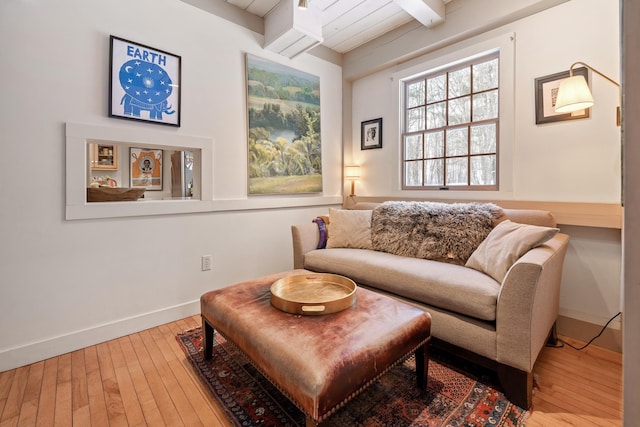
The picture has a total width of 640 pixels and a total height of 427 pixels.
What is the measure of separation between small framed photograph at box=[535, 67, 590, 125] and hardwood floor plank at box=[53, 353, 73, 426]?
3306 mm

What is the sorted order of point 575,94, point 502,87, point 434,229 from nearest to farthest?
point 575,94 → point 434,229 → point 502,87

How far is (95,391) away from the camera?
1.55 m

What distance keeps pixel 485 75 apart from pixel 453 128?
485 millimetres

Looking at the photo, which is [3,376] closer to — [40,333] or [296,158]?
[40,333]

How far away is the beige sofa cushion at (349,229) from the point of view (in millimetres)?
2674

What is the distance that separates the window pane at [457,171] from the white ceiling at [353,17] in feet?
4.44

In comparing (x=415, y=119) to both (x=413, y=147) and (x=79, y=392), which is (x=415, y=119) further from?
(x=79, y=392)

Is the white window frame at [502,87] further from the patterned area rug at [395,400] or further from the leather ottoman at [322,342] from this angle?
the leather ottoman at [322,342]

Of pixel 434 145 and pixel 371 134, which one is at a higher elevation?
pixel 371 134

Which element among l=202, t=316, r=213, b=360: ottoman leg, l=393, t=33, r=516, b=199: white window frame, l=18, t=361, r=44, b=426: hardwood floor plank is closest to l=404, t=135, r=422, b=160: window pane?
l=393, t=33, r=516, b=199: white window frame

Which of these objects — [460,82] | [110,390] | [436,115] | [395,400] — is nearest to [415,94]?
[436,115]

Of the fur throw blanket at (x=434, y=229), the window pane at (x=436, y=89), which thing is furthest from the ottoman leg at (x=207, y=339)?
the window pane at (x=436, y=89)

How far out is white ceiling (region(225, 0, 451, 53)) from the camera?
8.59ft

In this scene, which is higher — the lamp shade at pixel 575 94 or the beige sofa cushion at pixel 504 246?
the lamp shade at pixel 575 94
